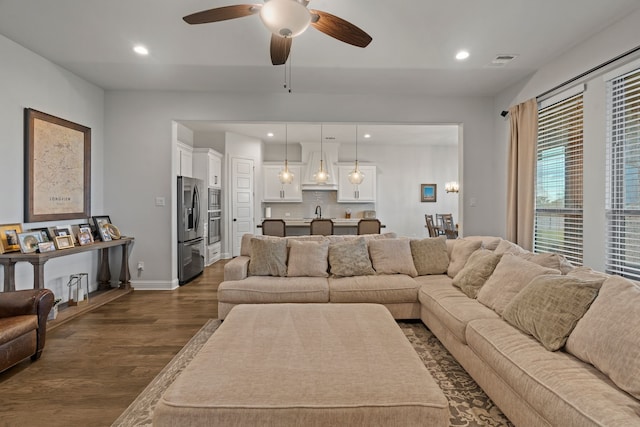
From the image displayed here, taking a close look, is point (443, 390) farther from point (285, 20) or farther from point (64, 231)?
point (64, 231)

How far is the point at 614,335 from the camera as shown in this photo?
4.56ft

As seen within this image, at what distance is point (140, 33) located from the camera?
2.87m

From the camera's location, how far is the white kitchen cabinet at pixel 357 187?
7.91 metres

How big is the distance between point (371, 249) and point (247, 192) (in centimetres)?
454

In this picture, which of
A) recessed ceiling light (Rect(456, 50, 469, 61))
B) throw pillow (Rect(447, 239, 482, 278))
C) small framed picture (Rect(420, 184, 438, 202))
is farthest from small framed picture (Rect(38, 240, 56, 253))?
small framed picture (Rect(420, 184, 438, 202))

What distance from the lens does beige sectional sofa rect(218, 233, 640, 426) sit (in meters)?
1.32

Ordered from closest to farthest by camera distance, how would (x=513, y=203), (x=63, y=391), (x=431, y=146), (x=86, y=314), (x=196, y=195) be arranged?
1. (x=63, y=391)
2. (x=86, y=314)
3. (x=513, y=203)
4. (x=196, y=195)
5. (x=431, y=146)

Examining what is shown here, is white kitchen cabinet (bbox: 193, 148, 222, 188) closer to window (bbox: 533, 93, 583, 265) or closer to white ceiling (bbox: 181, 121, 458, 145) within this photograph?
white ceiling (bbox: 181, 121, 458, 145)

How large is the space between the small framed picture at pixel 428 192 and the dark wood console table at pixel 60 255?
22.3ft

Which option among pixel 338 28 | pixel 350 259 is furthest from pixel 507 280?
pixel 338 28

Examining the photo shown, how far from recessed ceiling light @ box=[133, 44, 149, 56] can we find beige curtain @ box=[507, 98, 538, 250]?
438 cm

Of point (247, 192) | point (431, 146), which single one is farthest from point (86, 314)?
point (431, 146)

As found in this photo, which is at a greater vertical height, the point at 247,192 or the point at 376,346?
the point at 247,192

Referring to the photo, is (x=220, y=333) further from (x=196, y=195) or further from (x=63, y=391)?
(x=196, y=195)
